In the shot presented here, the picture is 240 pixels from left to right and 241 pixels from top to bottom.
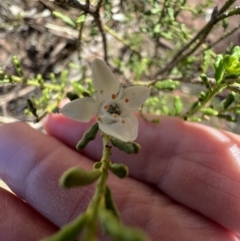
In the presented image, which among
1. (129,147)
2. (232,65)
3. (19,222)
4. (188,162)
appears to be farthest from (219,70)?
(19,222)

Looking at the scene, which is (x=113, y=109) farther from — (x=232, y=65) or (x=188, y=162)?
(x=188, y=162)

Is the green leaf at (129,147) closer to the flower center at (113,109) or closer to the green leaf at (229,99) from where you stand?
the flower center at (113,109)

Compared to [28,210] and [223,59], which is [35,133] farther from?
[223,59]

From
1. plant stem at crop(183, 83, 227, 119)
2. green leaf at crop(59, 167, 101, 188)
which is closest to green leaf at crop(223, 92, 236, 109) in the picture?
plant stem at crop(183, 83, 227, 119)

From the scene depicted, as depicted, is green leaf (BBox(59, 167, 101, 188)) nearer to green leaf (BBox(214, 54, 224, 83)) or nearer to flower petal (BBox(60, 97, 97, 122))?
flower petal (BBox(60, 97, 97, 122))

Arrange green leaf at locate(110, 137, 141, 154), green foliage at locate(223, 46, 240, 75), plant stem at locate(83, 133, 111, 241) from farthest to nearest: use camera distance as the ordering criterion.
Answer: green foliage at locate(223, 46, 240, 75), green leaf at locate(110, 137, 141, 154), plant stem at locate(83, 133, 111, 241)

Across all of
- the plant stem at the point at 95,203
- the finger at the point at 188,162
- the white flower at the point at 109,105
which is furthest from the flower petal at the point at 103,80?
the finger at the point at 188,162
